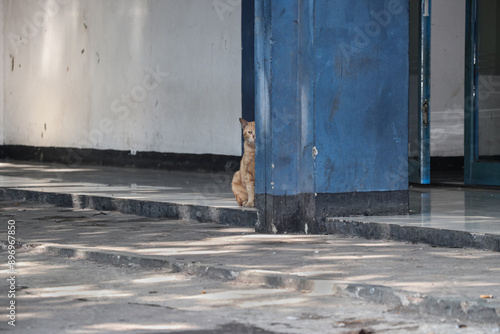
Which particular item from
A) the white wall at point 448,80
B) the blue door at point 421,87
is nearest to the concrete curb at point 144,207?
the blue door at point 421,87

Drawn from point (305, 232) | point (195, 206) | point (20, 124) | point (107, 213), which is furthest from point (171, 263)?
point (20, 124)

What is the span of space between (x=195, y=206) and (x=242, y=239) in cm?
160

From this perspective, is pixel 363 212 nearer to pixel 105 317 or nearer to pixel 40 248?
pixel 40 248

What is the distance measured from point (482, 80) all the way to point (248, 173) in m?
4.18

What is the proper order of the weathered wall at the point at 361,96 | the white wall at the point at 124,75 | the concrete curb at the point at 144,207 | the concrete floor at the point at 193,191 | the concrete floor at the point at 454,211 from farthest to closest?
the white wall at the point at 124,75 → the concrete curb at the point at 144,207 → the weathered wall at the point at 361,96 → the concrete floor at the point at 193,191 → the concrete floor at the point at 454,211

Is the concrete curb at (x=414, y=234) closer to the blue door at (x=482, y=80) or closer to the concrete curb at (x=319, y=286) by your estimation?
the concrete curb at (x=319, y=286)

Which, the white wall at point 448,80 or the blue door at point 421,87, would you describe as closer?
the blue door at point 421,87

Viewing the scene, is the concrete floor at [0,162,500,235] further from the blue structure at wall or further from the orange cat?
the blue structure at wall

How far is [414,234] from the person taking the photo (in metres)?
7.55

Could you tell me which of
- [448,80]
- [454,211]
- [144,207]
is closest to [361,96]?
[454,211]

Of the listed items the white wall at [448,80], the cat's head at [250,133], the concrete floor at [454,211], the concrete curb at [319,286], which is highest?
the white wall at [448,80]

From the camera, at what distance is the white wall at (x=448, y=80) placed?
14.8 metres

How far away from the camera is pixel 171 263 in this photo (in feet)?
21.6

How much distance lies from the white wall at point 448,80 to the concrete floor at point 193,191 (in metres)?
3.30
